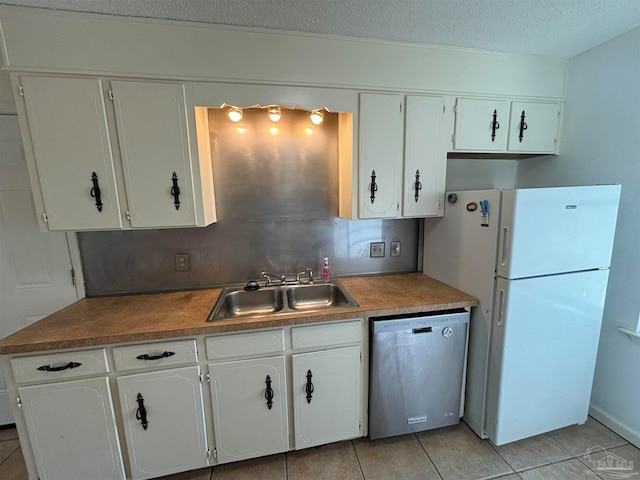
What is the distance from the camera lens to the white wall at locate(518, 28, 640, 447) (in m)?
1.60

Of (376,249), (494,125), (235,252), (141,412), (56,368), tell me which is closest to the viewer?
(56,368)

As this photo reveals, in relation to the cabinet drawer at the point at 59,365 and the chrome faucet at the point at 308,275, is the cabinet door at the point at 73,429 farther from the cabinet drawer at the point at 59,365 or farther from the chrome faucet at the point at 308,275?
the chrome faucet at the point at 308,275

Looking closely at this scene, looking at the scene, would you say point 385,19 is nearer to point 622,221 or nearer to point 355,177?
point 355,177

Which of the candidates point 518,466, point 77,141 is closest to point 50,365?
point 77,141

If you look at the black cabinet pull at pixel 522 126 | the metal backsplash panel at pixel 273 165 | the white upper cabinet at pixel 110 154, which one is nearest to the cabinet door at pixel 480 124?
the black cabinet pull at pixel 522 126

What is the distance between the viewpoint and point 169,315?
4.88ft

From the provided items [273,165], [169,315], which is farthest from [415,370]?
[273,165]

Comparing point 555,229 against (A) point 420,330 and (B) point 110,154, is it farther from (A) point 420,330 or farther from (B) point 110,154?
(B) point 110,154

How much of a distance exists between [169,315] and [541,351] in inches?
85.6

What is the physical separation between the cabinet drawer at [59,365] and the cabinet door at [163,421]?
146 millimetres

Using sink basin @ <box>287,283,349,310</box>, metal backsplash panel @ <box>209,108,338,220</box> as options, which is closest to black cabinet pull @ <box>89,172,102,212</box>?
metal backsplash panel @ <box>209,108,338,220</box>

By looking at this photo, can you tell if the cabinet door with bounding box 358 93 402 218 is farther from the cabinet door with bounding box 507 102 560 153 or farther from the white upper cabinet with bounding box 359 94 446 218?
the cabinet door with bounding box 507 102 560 153

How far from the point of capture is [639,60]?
154cm

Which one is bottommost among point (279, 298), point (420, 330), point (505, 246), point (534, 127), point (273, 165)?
point (420, 330)
